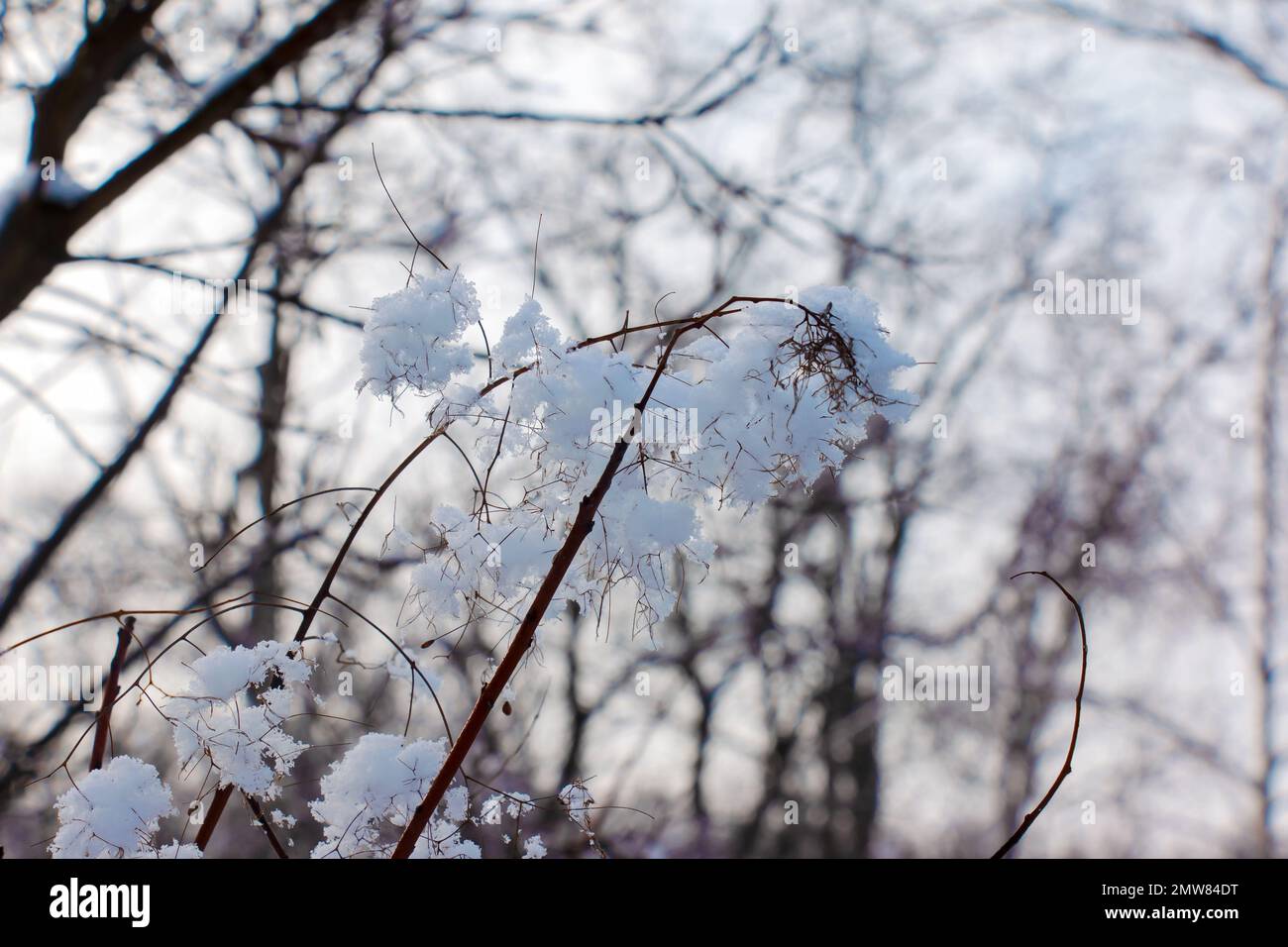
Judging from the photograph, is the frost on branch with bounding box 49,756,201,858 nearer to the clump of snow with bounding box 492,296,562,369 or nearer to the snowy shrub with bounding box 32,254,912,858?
the snowy shrub with bounding box 32,254,912,858

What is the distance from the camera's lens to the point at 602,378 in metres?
0.67

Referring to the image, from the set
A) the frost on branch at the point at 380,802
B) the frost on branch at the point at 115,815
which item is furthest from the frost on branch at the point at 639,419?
the frost on branch at the point at 115,815

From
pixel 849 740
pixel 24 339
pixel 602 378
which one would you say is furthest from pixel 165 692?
pixel 849 740

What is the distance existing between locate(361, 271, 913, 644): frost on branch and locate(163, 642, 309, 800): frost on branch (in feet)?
0.49

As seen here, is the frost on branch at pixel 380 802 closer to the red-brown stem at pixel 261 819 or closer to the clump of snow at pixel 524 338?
the red-brown stem at pixel 261 819

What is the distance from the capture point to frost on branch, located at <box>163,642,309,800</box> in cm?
68

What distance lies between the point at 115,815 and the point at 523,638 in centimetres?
32

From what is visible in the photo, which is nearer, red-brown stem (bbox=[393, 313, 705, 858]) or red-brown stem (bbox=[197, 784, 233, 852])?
red-brown stem (bbox=[393, 313, 705, 858])

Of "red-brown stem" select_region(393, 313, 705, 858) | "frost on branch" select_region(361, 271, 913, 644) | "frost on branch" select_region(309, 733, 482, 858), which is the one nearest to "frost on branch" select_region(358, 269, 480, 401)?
"frost on branch" select_region(361, 271, 913, 644)

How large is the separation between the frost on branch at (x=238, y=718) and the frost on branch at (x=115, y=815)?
37 millimetres

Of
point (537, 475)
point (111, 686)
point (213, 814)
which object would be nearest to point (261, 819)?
point (213, 814)
